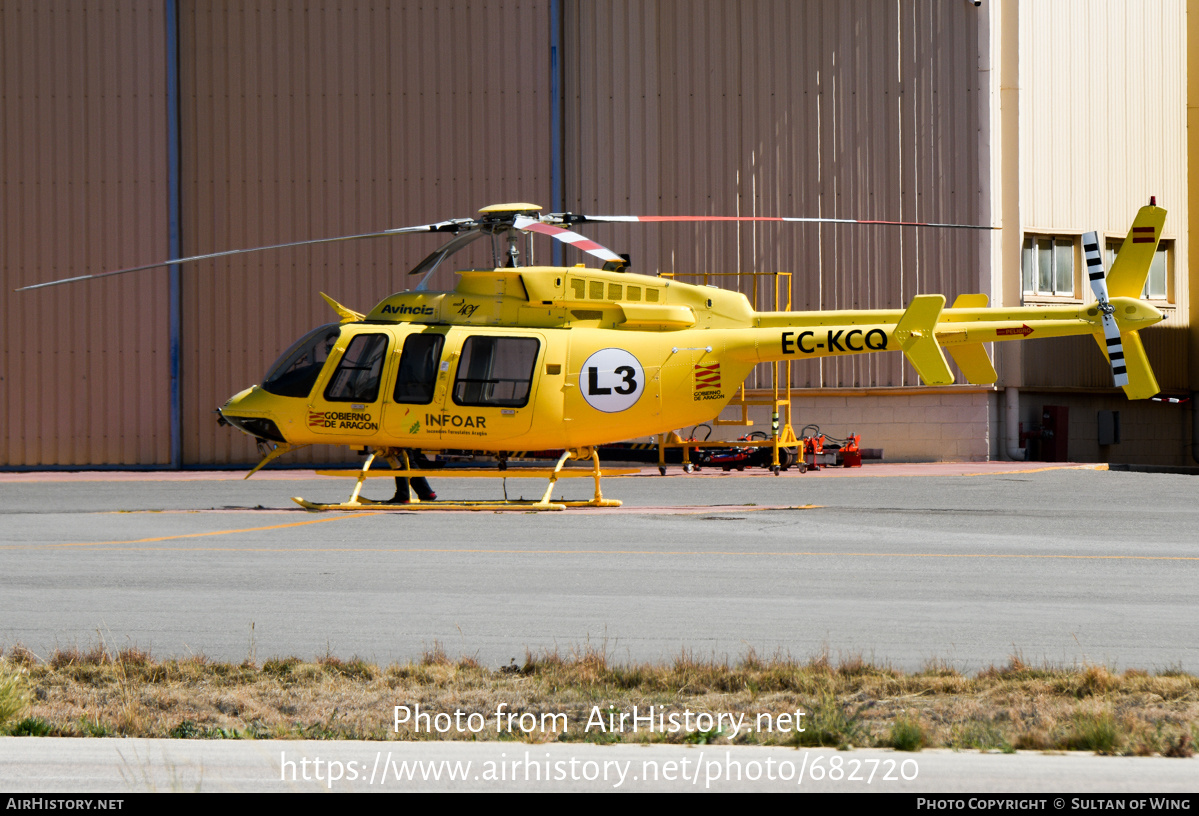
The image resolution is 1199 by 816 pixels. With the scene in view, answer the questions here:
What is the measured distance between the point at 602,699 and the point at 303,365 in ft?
39.2

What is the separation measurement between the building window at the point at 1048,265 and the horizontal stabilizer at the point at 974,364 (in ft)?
43.7

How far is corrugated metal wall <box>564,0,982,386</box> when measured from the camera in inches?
1099

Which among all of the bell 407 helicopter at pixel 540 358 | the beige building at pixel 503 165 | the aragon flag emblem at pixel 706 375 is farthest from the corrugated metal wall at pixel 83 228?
the aragon flag emblem at pixel 706 375

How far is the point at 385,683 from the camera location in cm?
627

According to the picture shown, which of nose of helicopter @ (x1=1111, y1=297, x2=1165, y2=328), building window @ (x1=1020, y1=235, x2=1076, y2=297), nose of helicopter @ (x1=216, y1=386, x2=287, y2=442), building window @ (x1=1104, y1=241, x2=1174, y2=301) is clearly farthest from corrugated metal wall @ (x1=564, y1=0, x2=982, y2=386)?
nose of helicopter @ (x1=216, y1=386, x2=287, y2=442)

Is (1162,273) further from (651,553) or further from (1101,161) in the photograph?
(651,553)

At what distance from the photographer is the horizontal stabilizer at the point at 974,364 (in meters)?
16.2

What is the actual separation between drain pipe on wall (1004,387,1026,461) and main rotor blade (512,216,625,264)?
15771 millimetres

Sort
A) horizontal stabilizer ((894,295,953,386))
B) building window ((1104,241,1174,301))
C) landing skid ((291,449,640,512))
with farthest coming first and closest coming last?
building window ((1104,241,1174,301)) < landing skid ((291,449,640,512)) < horizontal stabilizer ((894,295,953,386))

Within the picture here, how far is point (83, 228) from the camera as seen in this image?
95.3 feet

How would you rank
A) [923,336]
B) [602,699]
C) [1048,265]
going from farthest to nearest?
[1048,265] < [923,336] < [602,699]

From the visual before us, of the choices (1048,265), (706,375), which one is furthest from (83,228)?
(1048,265)

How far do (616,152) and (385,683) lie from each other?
77.6 ft

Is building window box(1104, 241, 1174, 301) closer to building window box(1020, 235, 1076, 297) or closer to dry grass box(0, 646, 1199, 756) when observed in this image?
building window box(1020, 235, 1076, 297)
